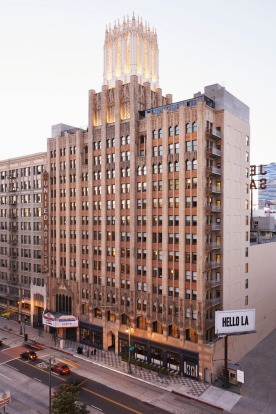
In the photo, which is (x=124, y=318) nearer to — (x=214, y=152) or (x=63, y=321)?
(x=63, y=321)

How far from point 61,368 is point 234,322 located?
83.2ft

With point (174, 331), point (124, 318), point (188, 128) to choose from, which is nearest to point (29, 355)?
A: point (124, 318)

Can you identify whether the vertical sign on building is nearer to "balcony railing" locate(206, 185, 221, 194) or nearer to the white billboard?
"balcony railing" locate(206, 185, 221, 194)

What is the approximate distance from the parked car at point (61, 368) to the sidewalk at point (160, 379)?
2.60 m

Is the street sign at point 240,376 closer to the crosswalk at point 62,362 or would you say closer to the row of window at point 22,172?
the crosswalk at point 62,362

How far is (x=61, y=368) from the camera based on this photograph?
4894cm

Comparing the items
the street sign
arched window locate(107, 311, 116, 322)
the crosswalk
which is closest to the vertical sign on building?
arched window locate(107, 311, 116, 322)

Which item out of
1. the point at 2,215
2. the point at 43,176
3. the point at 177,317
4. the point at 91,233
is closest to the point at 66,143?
the point at 43,176

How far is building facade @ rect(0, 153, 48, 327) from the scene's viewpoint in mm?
72125

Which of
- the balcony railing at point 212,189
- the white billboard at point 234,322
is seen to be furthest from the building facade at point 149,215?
the white billboard at point 234,322

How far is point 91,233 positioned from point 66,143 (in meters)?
18.6

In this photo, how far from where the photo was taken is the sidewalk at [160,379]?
4194cm

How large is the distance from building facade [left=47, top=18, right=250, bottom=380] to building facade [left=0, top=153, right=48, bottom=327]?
4805 mm

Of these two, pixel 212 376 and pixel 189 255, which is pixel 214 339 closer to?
pixel 212 376
